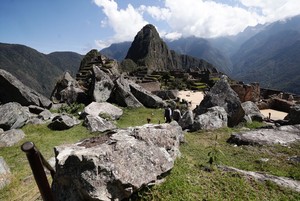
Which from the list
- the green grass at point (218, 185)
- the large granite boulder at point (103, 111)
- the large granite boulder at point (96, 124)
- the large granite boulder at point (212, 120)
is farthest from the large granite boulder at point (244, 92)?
the green grass at point (218, 185)

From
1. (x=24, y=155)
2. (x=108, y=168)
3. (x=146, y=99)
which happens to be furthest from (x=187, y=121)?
(x=108, y=168)

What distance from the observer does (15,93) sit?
912 inches

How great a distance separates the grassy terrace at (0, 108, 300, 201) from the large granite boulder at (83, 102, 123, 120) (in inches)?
145

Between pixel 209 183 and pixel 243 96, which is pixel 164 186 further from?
pixel 243 96

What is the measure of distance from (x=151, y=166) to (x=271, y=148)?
8.43m

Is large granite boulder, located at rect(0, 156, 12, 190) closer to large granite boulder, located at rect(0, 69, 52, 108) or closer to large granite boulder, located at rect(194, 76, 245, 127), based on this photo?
large granite boulder, located at rect(0, 69, 52, 108)

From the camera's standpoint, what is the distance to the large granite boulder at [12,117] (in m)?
17.4

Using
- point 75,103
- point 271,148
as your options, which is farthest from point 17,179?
point 75,103

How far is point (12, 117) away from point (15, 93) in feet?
20.2

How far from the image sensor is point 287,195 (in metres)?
7.82

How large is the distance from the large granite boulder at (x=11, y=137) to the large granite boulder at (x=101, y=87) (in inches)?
396

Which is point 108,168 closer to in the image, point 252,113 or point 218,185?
point 218,185

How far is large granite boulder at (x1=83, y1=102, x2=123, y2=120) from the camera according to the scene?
2110 cm

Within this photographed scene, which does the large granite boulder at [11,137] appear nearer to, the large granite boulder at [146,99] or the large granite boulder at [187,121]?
the large granite boulder at [187,121]
